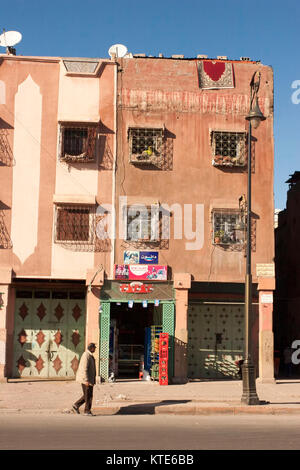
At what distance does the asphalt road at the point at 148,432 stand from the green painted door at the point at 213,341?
34.7ft

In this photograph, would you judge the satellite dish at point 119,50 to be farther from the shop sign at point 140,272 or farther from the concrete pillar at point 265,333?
the concrete pillar at point 265,333

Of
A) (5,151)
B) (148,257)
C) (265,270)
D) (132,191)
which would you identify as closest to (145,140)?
(132,191)

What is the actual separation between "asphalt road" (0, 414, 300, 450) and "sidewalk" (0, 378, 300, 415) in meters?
0.87

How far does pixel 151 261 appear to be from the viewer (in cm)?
2647

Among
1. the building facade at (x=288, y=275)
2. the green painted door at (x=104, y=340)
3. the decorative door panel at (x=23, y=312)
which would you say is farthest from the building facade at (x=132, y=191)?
the building facade at (x=288, y=275)

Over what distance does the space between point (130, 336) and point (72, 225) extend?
615 centimetres

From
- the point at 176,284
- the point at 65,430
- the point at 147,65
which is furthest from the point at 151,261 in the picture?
the point at 65,430

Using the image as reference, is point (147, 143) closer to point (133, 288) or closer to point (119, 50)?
point (119, 50)

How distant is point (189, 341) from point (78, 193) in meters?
7.63

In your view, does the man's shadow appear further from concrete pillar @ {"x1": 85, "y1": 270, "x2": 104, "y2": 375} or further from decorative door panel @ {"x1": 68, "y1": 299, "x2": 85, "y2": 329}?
decorative door panel @ {"x1": 68, "y1": 299, "x2": 85, "y2": 329}

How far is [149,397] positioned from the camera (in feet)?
67.9

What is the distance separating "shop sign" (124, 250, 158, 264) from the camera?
2639cm

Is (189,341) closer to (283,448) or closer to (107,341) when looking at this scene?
(107,341)

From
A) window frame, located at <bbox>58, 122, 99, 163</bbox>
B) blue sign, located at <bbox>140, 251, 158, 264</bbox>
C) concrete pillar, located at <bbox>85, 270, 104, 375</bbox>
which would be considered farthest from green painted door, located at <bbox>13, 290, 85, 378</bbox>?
window frame, located at <bbox>58, 122, 99, 163</bbox>
